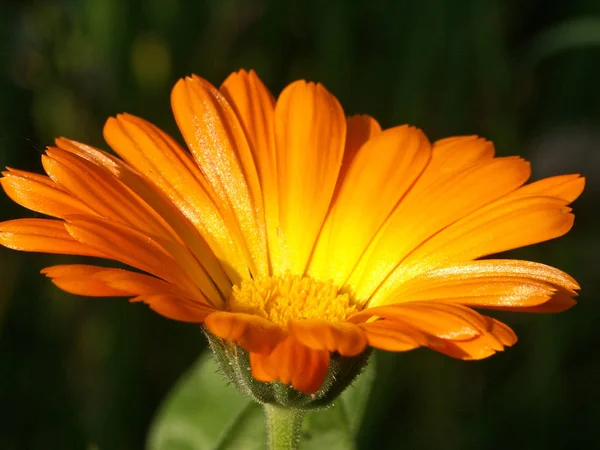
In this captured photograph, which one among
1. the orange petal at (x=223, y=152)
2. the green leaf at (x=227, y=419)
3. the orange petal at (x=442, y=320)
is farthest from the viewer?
the green leaf at (x=227, y=419)

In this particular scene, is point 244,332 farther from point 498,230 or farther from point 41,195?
point 498,230

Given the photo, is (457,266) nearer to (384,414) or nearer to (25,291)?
(384,414)

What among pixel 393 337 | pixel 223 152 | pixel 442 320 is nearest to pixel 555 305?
pixel 442 320

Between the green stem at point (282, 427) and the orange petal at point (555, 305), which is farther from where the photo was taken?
the green stem at point (282, 427)

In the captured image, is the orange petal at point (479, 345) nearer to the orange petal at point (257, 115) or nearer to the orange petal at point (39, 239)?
the orange petal at point (39, 239)

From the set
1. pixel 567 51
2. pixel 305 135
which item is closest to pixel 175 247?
pixel 305 135

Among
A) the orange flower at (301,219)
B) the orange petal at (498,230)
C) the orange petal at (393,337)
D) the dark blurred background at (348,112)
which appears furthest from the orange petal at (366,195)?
the orange petal at (393,337)

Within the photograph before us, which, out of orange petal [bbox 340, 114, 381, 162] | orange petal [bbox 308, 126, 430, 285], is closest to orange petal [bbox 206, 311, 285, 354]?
orange petal [bbox 308, 126, 430, 285]
